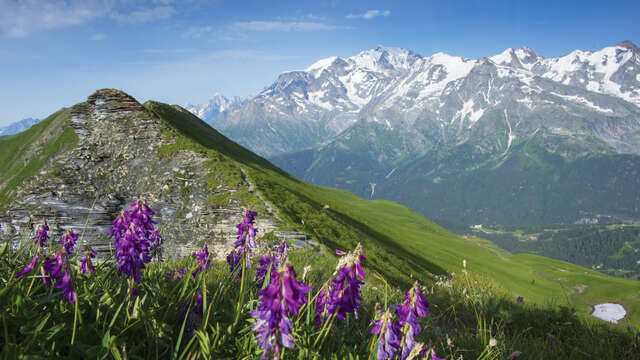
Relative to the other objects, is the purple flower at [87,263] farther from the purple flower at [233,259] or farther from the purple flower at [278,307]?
the purple flower at [278,307]

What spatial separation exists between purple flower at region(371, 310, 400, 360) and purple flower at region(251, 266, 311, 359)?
1.12 m

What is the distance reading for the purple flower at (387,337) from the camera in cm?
356

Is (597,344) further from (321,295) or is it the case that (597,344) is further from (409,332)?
(321,295)

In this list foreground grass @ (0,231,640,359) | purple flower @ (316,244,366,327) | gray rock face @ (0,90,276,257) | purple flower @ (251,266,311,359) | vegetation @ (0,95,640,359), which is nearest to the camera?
purple flower @ (251,266,311,359)

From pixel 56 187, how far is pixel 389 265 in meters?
25.4

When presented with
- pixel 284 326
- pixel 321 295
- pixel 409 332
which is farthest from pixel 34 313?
pixel 409 332

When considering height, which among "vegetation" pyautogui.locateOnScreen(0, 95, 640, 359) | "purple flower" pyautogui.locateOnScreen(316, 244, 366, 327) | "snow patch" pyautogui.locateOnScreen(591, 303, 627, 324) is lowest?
"snow patch" pyautogui.locateOnScreen(591, 303, 627, 324)

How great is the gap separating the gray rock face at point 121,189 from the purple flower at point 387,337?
1567 cm

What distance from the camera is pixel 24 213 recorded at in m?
20.4

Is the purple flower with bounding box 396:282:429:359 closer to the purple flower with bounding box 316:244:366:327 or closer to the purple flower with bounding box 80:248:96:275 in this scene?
the purple flower with bounding box 316:244:366:327

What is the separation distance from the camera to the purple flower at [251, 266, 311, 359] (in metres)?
2.84

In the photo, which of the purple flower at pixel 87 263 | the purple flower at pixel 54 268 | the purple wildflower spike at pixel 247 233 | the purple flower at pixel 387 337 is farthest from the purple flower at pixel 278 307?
the purple flower at pixel 87 263

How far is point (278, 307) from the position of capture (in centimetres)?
290

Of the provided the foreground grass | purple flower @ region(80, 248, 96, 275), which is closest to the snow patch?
the foreground grass
